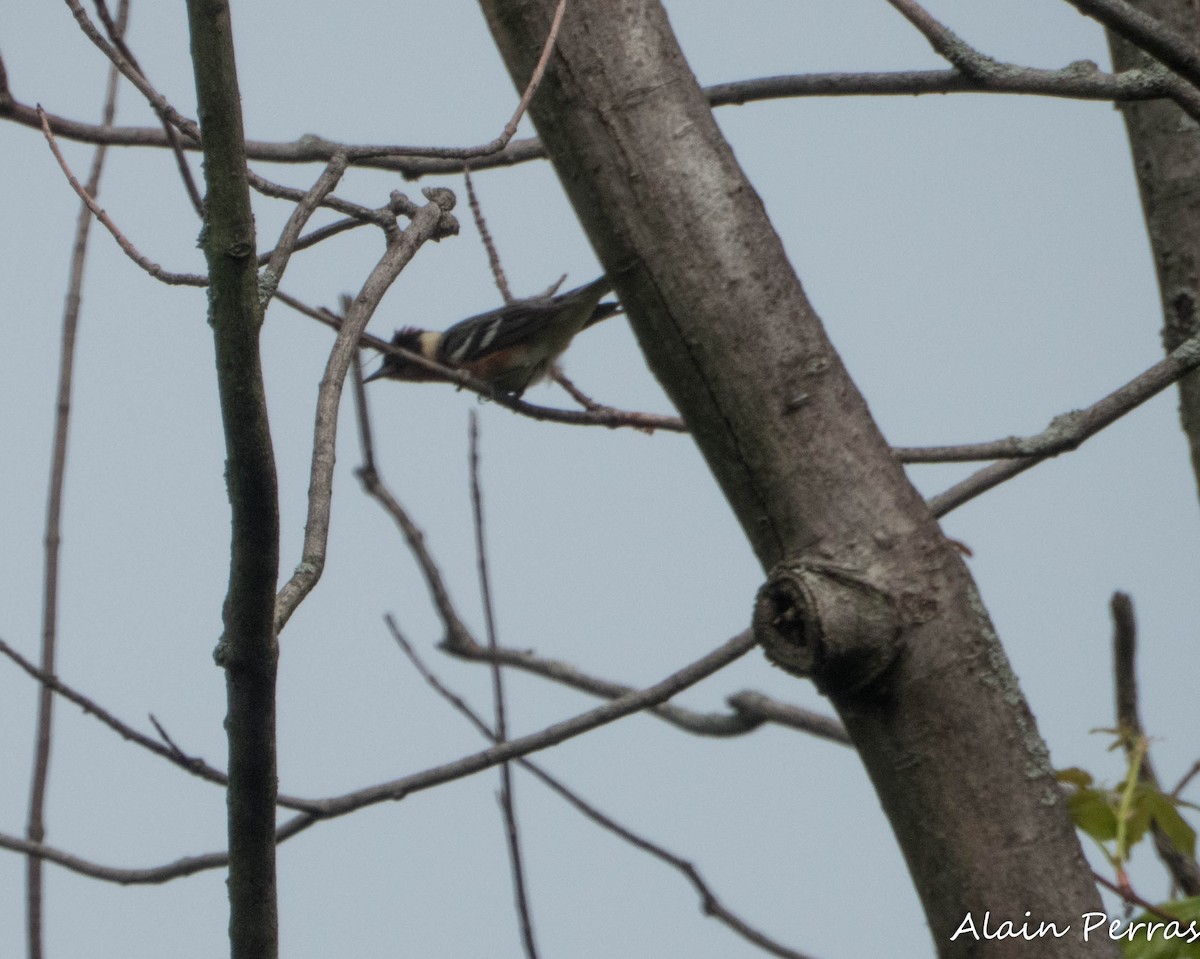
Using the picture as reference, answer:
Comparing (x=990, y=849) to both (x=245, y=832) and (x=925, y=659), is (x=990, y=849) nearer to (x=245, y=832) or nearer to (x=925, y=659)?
(x=925, y=659)

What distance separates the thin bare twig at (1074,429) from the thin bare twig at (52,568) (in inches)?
61.4

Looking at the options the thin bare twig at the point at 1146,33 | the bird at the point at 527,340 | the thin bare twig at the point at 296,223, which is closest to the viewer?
the thin bare twig at the point at 296,223

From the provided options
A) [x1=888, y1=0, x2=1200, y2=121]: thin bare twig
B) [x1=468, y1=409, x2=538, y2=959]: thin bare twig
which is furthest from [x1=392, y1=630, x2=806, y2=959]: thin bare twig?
[x1=888, y1=0, x2=1200, y2=121]: thin bare twig

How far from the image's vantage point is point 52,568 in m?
2.66

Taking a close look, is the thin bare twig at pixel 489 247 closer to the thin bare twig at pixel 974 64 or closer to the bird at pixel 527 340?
the thin bare twig at pixel 974 64

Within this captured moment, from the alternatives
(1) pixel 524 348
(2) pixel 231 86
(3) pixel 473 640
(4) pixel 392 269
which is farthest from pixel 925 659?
(1) pixel 524 348

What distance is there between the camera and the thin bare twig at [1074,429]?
2412mm

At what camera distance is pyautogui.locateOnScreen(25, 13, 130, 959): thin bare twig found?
7.98 feet

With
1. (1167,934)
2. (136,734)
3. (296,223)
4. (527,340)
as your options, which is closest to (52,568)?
(136,734)

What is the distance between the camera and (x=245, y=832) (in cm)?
146

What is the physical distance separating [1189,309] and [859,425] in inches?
56.5

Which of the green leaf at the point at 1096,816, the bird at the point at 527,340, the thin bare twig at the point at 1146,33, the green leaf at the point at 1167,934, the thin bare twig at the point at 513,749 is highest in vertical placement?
the bird at the point at 527,340

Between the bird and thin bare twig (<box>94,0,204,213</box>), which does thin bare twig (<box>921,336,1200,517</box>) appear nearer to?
thin bare twig (<box>94,0,204,213</box>)

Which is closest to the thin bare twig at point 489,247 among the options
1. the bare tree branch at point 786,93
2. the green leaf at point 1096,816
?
the bare tree branch at point 786,93
